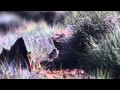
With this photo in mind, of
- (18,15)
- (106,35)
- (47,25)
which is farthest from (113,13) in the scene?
(18,15)

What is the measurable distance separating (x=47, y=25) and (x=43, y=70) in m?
0.80

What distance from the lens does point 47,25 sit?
272 inches

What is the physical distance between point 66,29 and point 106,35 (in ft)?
2.21
